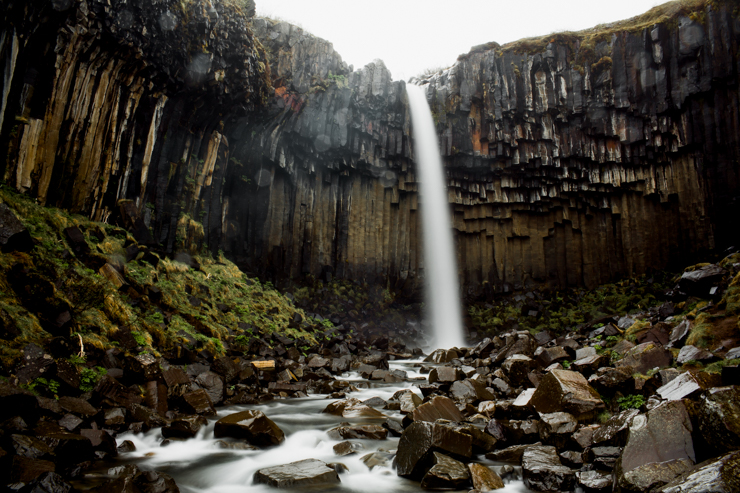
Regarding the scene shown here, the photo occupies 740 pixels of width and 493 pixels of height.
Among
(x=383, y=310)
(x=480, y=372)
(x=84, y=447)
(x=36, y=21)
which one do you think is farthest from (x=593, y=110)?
(x=84, y=447)

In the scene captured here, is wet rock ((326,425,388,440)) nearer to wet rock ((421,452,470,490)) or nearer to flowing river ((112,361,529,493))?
flowing river ((112,361,529,493))

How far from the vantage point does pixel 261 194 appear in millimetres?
19594

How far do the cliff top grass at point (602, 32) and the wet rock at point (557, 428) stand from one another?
21561mm

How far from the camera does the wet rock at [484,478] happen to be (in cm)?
392

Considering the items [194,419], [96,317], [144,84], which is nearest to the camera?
[194,419]

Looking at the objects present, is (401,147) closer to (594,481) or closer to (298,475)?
(298,475)

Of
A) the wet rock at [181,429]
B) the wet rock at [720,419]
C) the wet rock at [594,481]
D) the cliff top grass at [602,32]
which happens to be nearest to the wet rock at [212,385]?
the wet rock at [181,429]

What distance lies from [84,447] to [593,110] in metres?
23.5

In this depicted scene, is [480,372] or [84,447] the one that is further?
[480,372]

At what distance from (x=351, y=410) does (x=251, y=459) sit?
2.46 m

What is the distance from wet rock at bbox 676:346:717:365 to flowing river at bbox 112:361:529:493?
3657mm

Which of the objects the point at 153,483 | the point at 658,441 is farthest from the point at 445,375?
the point at 153,483

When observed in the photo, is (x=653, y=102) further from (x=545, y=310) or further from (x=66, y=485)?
(x=66, y=485)

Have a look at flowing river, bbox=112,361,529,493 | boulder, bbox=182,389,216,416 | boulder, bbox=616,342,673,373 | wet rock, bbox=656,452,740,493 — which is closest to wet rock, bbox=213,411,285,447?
flowing river, bbox=112,361,529,493
